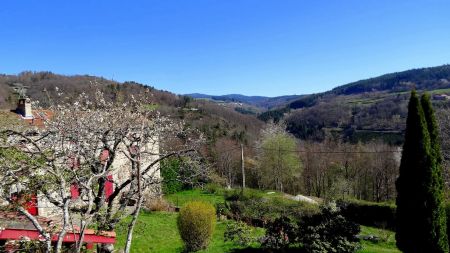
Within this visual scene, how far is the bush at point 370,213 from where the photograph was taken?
896 inches

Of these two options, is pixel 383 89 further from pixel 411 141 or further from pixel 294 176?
pixel 411 141

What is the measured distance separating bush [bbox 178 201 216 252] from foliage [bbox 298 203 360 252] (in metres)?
3.78

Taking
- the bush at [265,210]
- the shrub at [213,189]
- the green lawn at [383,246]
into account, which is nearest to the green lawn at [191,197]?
the shrub at [213,189]

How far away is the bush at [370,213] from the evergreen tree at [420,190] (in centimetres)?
944

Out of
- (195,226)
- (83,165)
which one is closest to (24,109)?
(195,226)

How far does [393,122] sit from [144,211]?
76520mm

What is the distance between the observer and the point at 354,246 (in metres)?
13.3

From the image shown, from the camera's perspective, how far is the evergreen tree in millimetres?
12523

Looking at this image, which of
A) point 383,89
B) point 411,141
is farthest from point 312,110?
point 411,141

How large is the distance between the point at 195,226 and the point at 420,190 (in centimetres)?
819

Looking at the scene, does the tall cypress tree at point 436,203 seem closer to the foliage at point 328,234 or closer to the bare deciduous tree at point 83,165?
the foliage at point 328,234

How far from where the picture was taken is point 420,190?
12742 millimetres

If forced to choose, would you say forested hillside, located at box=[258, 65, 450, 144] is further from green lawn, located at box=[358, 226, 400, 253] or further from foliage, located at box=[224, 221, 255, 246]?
foliage, located at box=[224, 221, 255, 246]

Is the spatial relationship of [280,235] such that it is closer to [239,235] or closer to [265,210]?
[239,235]
